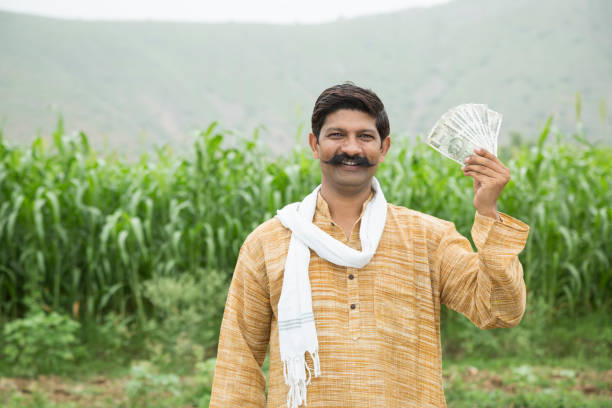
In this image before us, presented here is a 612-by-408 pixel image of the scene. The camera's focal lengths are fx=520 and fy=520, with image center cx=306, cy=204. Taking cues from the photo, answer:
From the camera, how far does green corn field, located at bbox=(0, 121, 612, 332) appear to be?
4180 millimetres

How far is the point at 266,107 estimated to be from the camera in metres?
58.7

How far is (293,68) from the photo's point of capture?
66.5m

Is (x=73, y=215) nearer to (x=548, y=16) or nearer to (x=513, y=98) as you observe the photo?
(x=513, y=98)

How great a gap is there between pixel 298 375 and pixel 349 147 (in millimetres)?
608

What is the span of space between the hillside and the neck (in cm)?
4147

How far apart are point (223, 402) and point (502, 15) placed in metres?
80.4

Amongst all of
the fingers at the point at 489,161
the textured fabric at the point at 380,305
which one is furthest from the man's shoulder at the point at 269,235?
the fingers at the point at 489,161

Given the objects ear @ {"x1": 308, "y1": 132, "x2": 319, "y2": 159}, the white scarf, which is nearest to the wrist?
the white scarf

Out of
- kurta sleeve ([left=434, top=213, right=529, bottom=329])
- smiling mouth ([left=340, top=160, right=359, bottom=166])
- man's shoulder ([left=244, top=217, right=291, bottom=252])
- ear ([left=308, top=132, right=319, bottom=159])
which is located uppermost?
ear ([left=308, top=132, right=319, bottom=159])

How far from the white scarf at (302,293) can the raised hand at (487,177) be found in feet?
0.89

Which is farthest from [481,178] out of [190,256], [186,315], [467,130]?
[190,256]

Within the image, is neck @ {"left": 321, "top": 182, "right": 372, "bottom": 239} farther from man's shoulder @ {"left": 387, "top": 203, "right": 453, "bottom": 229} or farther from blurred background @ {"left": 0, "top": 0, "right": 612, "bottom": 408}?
blurred background @ {"left": 0, "top": 0, "right": 612, "bottom": 408}

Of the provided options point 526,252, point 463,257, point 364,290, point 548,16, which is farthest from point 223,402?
point 548,16

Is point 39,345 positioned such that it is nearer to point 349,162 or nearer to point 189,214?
point 189,214
